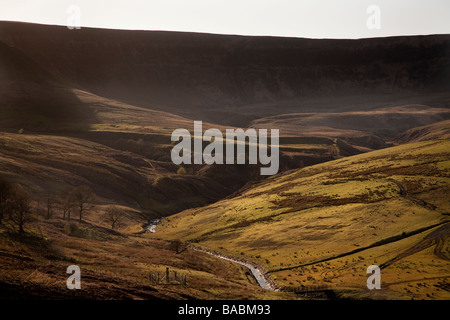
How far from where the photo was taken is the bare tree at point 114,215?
11066cm

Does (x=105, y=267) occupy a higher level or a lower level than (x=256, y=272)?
lower

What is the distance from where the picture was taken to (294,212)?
10100 cm


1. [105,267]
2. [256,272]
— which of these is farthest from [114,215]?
[105,267]

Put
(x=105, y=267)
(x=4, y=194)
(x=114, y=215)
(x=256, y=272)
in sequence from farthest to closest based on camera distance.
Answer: (x=114, y=215), (x=4, y=194), (x=256, y=272), (x=105, y=267)

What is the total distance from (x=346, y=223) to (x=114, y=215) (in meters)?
Result: 58.3

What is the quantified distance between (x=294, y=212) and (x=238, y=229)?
12114 mm

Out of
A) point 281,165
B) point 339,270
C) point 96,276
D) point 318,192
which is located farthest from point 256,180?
point 96,276

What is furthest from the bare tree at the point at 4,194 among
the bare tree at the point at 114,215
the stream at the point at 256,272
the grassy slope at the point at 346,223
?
the grassy slope at the point at 346,223

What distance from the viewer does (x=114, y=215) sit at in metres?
119

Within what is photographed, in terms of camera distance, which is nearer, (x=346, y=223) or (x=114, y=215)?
(x=346, y=223)

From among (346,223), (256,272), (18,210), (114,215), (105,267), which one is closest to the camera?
(105,267)

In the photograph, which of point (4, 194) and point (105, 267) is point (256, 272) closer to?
point (105, 267)

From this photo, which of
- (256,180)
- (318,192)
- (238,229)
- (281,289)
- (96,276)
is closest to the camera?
(96,276)
